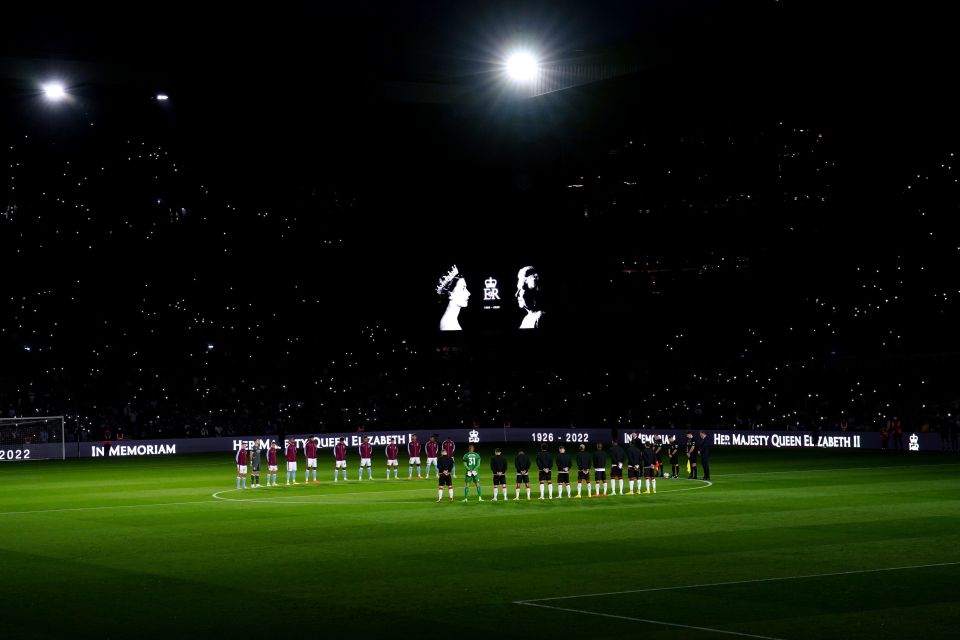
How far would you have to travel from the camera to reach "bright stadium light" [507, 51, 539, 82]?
25922 mm

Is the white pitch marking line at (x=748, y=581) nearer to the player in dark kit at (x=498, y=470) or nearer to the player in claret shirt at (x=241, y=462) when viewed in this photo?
the player in dark kit at (x=498, y=470)

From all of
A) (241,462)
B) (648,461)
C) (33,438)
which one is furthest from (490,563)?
(33,438)

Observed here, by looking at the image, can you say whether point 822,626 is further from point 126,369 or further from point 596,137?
point 126,369

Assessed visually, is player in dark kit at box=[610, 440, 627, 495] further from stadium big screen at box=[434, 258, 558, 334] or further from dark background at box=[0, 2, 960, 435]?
stadium big screen at box=[434, 258, 558, 334]

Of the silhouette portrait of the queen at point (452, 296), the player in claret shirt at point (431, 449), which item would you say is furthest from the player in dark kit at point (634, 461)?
the silhouette portrait of the queen at point (452, 296)

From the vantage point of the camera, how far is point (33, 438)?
6625cm

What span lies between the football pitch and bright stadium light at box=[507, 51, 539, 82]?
9.74m

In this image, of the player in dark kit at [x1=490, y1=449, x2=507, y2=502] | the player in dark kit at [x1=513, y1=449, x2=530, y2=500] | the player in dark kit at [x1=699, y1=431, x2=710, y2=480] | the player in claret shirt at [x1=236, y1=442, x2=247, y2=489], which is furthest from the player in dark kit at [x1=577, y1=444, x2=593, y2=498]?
the player in claret shirt at [x1=236, y1=442, x2=247, y2=489]

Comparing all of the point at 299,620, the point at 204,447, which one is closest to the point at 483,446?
the point at 204,447

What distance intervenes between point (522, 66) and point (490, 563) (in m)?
10.3

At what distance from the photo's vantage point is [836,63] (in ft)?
176

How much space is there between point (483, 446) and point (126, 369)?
21.0 meters

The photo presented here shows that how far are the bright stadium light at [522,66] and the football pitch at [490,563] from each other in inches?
383

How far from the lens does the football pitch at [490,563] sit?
18.1 metres
